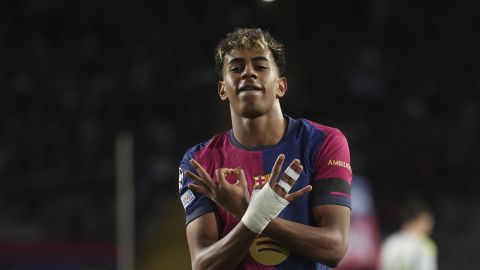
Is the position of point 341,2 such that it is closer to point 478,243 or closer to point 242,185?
point 478,243

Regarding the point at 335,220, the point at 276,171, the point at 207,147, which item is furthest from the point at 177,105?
the point at 276,171

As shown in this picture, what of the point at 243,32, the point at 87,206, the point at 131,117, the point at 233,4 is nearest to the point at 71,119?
the point at 131,117

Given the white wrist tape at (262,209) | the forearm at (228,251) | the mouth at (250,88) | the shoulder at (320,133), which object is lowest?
the forearm at (228,251)

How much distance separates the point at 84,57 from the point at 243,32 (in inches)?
534

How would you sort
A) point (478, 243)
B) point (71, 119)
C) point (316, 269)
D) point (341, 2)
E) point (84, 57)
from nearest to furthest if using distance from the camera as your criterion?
1. point (316, 269)
2. point (478, 243)
3. point (71, 119)
4. point (84, 57)
5. point (341, 2)

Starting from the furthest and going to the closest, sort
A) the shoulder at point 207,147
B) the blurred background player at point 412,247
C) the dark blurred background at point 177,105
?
the dark blurred background at point 177,105 → the blurred background player at point 412,247 → the shoulder at point 207,147

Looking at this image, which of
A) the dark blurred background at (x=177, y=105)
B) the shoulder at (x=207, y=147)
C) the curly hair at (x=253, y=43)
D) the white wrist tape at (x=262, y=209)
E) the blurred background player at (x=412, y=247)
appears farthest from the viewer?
the dark blurred background at (x=177, y=105)

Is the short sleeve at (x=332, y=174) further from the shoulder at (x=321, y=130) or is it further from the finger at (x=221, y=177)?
the finger at (x=221, y=177)

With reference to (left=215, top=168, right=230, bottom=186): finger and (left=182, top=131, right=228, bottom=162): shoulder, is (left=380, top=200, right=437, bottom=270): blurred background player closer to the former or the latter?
(left=182, top=131, right=228, bottom=162): shoulder

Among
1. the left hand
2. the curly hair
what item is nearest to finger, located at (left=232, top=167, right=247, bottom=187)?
the left hand

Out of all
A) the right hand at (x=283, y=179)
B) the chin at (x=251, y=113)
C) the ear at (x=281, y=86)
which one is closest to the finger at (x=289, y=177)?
the right hand at (x=283, y=179)

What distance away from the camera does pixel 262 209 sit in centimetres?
331

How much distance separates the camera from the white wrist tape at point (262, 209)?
3.31 meters

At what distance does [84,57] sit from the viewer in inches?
671
